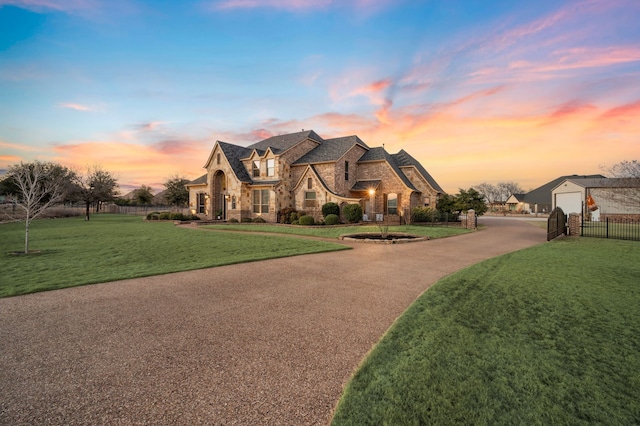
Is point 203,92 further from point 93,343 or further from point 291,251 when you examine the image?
point 93,343

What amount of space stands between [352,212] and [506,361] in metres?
21.4

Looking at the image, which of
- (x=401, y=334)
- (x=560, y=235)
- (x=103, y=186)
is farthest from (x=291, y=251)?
(x=103, y=186)

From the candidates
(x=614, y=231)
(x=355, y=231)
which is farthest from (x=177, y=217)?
(x=614, y=231)

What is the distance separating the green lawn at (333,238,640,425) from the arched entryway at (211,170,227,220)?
29.7 meters

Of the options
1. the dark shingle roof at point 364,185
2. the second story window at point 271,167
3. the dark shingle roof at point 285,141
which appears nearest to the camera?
the dark shingle roof at point 364,185

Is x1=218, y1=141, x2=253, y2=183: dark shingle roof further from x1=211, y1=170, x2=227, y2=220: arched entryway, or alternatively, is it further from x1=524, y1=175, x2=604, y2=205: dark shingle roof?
x1=524, y1=175, x2=604, y2=205: dark shingle roof

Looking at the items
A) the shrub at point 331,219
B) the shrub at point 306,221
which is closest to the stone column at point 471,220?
the shrub at point 331,219

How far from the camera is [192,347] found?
12.2 ft

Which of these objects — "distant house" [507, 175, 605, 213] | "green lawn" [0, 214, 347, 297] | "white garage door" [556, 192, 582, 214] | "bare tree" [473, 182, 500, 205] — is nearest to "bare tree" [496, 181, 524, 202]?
"bare tree" [473, 182, 500, 205]

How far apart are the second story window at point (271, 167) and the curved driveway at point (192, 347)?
2292 cm

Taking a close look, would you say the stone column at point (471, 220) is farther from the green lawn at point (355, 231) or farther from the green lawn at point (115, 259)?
the green lawn at point (115, 259)

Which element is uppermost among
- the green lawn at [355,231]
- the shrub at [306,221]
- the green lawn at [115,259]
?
the shrub at [306,221]

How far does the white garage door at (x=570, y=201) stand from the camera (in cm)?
3550

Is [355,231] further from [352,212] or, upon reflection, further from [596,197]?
[596,197]
